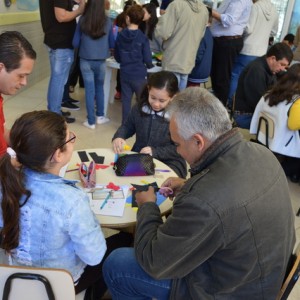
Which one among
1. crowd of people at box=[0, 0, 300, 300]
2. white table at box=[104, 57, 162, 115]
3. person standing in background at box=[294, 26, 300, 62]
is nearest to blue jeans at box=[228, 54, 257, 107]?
person standing in background at box=[294, 26, 300, 62]

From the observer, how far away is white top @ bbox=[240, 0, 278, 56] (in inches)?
173

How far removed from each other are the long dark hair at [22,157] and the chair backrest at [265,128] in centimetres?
218

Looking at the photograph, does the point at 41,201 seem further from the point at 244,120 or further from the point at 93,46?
the point at 244,120

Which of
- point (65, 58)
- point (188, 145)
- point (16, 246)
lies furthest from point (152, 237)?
point (65, 58)

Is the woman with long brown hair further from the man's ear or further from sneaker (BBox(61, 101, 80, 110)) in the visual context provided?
sneaker (BBox(61, 101, 80, 110))

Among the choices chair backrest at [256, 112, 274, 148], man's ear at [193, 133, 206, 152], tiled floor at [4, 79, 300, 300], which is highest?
man's ear at [193, 133, 206, 152]

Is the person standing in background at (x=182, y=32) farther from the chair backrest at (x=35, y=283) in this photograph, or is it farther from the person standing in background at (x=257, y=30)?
the chair backrest at (x=35, y=283)

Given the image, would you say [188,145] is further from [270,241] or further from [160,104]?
[160,104]

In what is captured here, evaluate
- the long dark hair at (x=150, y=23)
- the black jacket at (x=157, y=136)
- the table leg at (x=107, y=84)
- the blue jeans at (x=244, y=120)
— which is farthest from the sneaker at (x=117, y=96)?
the black jacket at (x=157, y=136)

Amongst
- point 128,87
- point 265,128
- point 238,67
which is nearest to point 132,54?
point 128,87

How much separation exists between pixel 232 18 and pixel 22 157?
142 inches

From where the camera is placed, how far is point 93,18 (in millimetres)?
3359

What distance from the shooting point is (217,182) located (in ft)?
3.44

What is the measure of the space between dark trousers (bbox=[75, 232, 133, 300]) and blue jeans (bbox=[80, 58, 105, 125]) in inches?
91.3
